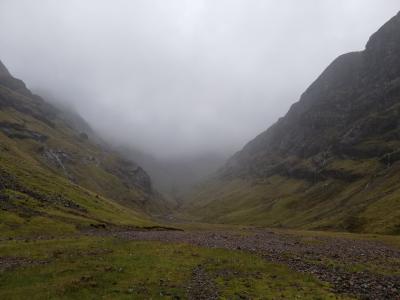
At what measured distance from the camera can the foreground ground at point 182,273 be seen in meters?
30.0

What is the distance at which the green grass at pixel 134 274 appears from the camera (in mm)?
29688

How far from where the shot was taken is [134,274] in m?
36.0

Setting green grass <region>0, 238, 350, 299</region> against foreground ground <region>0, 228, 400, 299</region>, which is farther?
foreground ground <region>0, 228, 400, 299</region>

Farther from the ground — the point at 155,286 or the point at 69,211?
the point at 69,211

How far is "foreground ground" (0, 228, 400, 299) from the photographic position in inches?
1183

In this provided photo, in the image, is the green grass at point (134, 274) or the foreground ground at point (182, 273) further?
the foreground ground at point (182, 273)

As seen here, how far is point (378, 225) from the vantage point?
388 feet

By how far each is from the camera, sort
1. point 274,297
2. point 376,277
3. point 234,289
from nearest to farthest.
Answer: point 274,297
point 234,289
point 376,277

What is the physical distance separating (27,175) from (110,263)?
8776 cm

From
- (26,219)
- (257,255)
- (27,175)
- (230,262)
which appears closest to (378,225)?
(257,255)

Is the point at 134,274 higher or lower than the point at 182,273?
lower

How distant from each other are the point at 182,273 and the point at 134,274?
4.80 meters

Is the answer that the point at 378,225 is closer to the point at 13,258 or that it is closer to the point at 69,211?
the point at 69,211

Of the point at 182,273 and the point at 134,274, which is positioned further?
the point at 182,273
